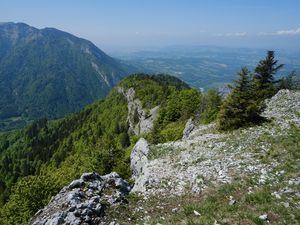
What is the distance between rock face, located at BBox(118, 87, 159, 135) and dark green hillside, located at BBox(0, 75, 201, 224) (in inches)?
128

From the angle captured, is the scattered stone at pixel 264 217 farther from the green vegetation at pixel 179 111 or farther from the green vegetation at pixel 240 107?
the green vegetation at pixel 179 111

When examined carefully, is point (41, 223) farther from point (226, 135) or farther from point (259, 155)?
point (226, 135)

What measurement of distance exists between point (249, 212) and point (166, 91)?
10877 cm

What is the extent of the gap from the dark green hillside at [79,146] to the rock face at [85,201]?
2095 centimetres

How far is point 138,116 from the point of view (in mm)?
116812

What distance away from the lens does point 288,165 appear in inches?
834

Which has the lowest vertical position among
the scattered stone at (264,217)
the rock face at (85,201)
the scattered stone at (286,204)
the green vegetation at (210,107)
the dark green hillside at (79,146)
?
the dark green hillside at (79,146)

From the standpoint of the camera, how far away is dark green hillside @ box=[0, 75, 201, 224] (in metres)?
42.4

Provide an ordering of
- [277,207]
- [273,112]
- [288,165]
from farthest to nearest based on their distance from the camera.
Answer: [273,112] < [288,165] < [277,207]

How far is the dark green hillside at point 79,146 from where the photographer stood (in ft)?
139

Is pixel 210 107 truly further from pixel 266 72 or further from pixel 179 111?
pixel 179 111

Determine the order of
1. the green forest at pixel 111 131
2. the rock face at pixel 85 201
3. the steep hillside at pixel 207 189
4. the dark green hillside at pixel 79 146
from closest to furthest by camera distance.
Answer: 1. the steep hillside at pixel 207 189
2. the rock face at pixel 85 201
3. the green forest at pixel 111 131
4. the dark green hillside at pixel 79 146

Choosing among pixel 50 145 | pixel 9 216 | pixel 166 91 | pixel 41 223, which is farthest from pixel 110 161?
pixel 50 145

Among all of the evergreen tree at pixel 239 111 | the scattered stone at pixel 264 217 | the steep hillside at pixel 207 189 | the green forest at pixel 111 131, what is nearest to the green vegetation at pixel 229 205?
the steep hillside at pixel 207 189
